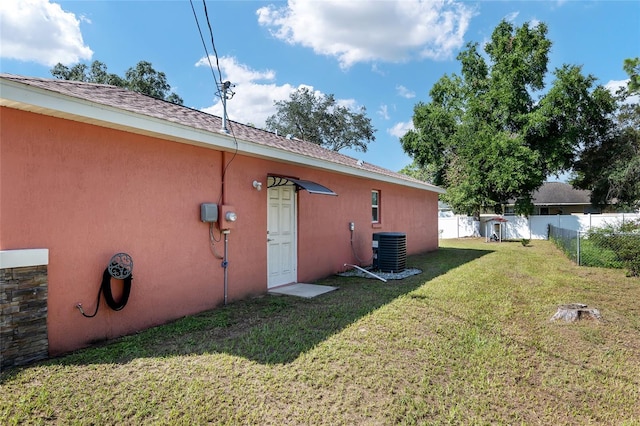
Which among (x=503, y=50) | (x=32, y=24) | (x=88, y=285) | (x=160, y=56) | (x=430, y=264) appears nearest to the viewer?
(x=88, y=285)

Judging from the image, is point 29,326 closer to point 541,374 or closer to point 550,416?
point 550,416

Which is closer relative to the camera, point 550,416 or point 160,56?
point 550,416

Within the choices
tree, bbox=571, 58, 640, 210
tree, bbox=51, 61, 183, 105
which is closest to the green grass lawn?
tree, bbox=571, 58, 640, 210

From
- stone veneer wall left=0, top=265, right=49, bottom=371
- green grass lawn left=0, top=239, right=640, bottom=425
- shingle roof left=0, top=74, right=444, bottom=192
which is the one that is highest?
shingle roof left=0, top=74, right=444, bottom=192

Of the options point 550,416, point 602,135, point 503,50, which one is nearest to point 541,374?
point 550,416

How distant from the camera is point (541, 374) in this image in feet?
12.1

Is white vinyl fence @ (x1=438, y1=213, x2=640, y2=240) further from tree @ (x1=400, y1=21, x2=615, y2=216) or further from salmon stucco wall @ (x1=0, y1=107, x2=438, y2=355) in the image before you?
salmon stucco wall @ (x1=0, y1=107, x2=438, y2=355)

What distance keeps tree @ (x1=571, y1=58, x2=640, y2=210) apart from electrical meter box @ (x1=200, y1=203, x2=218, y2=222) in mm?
27280

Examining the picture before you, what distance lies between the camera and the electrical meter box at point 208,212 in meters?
5.75

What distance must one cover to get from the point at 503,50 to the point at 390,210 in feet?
62.0

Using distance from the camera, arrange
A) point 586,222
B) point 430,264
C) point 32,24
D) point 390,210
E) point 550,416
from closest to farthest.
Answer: point 550,416 → point 32,24 → point 430,264 → point 390,210 → point 586,222

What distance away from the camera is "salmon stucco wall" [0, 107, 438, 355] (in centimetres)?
386

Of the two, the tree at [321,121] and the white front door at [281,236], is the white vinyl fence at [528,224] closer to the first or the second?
the tree at [321,121]

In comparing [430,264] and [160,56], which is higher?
[160,56]
